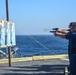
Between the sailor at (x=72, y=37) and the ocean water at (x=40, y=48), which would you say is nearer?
the sailor at (x=72, y=37)

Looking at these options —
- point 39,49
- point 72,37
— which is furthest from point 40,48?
point 72,37

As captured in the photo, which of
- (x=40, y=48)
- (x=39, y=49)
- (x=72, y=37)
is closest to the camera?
(x=72, y=37)

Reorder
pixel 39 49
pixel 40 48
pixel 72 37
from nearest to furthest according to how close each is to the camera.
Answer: pixel 72 37
pixel 39 49
pixel 40 48

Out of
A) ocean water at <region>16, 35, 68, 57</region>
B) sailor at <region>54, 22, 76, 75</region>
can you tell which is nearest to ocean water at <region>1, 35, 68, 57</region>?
ocean water at <region>16, 35, 68, 57</region>

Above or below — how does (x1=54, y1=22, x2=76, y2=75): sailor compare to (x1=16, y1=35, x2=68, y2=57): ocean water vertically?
above

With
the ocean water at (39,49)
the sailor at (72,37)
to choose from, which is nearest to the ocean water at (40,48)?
the ocean water at (39,49)

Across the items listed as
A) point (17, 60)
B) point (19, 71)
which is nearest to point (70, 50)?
point (19, 71)

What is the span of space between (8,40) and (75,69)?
12.8 metres

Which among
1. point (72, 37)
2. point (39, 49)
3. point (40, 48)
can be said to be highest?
point (72, 37)

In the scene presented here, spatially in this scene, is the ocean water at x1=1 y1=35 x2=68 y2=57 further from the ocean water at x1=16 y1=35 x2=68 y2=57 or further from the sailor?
the sailor

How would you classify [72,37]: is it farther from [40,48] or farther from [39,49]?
[40,48]

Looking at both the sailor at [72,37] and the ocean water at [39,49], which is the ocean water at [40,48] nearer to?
the ocean water at [39,49]

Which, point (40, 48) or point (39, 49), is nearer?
point (39, 49)

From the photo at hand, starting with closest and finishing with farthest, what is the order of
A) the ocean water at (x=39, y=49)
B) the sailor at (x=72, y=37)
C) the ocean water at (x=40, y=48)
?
1. the sailor at (x=72, y=37)
2. the ocean water at (x=39, y=49)
3. the ocean water at (x=40, y=48)
